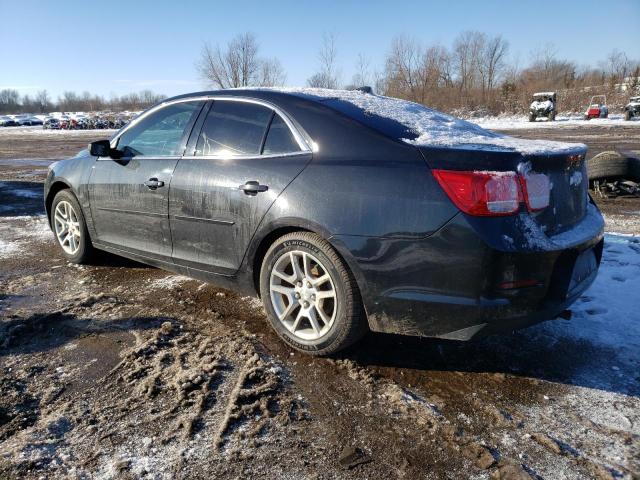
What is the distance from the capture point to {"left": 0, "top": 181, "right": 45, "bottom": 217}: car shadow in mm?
7332

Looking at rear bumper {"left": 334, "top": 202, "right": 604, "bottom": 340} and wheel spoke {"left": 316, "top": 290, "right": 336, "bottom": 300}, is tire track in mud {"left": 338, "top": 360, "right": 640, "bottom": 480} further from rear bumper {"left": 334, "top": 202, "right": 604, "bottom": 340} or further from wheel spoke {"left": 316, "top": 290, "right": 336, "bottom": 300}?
wheel spoke {"left": 316, "top": 290, "right": 336, "bottom": 300}

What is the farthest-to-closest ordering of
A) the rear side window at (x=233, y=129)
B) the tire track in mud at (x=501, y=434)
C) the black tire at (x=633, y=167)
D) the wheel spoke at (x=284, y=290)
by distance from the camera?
the black tire at (x=633, y=167), the rear side window at (x=233, y=129), the wheel spoke at (x=284, y=290), the tire track in mud at (x=501, y=434)

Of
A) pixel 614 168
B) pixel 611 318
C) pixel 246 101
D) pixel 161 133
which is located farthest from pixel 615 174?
pixel 161 133

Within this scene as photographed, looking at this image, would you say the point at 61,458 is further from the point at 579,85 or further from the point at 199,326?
the point at 579,85

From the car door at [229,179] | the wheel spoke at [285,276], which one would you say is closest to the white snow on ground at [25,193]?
the car door at [229,179]

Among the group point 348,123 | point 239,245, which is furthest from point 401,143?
point 239,245

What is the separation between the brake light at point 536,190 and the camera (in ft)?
7.80

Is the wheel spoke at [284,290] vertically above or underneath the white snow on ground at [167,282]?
above

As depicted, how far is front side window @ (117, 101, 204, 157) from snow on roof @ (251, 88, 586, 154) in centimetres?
A: 82

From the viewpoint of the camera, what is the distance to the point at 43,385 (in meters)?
2.58

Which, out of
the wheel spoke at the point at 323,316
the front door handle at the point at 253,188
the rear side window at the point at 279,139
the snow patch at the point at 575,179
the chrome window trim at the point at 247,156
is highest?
the rear side window at the point at 279,139

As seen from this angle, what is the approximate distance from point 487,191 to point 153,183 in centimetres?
244

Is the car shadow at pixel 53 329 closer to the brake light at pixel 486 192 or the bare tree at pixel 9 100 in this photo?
the brake light at pixel 486 192

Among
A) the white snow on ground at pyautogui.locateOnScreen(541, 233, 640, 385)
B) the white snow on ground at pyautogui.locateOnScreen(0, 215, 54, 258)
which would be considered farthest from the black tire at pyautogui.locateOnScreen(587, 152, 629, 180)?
the white snow on ground at pyautogui.locateOnScreen(0, 215, 54, 258)
